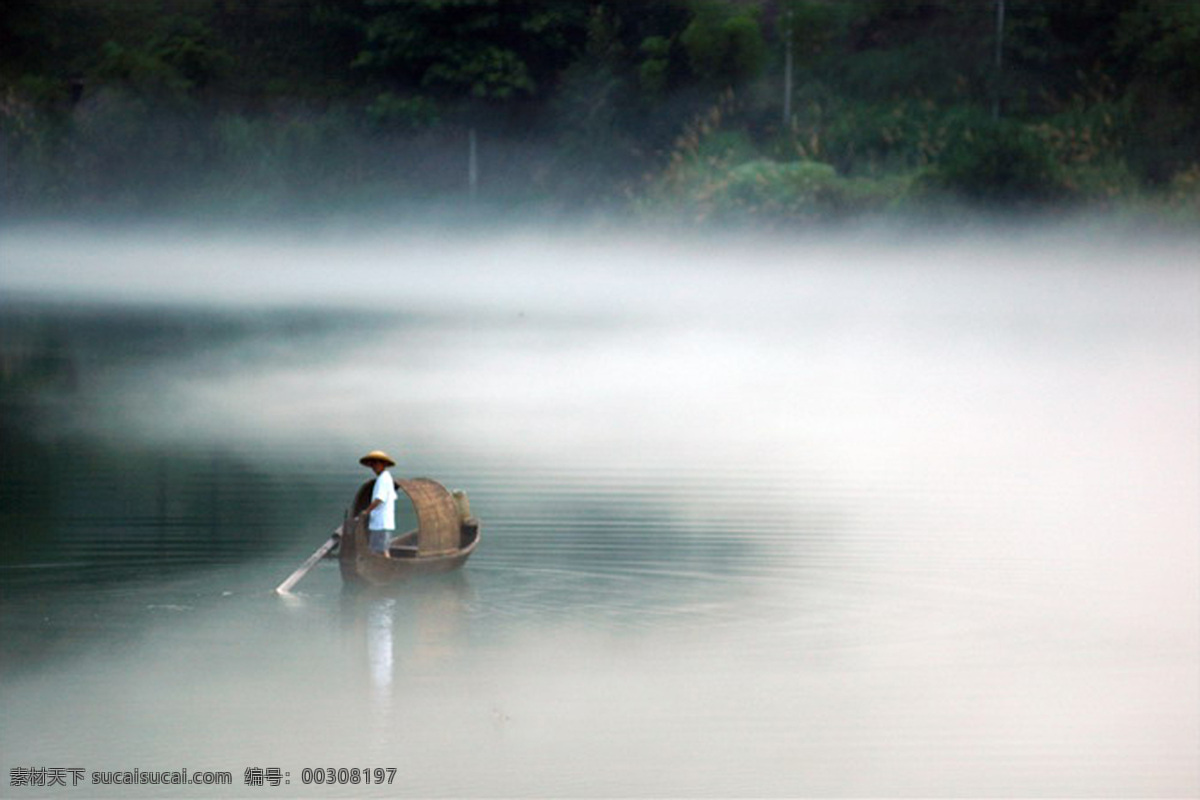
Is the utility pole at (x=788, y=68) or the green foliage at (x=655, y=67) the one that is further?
the green foliage at (x=655, y=67)

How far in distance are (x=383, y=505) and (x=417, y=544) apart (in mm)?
487

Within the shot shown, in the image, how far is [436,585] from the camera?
8.93 meters

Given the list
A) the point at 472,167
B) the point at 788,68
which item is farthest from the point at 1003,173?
the point at 472,167

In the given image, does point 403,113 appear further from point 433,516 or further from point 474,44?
point 433,516

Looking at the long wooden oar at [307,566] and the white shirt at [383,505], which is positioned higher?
the white shirt at [383,505]

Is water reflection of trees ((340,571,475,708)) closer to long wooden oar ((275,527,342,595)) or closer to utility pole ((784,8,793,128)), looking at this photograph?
long wooden oar ((275,527,342,595))

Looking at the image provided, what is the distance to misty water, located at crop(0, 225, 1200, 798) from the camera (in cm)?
688

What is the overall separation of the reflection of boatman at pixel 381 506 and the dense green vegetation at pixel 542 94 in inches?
759

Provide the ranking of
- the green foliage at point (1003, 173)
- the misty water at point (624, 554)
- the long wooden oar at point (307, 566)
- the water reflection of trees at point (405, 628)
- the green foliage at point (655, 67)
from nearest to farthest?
1. the misty water at point (624, 554)
2. the water reflection of trees at point (405, 628)
3. the long wooden oar at point (307, 566)
4. the green foliage at point (1003, 173)
5. the green foliage at point (655, 67)

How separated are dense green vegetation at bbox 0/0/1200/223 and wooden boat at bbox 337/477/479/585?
749 inches

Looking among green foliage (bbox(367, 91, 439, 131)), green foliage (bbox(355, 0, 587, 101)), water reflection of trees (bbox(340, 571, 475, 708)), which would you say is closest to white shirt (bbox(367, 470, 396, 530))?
water reflection of trees (bbox(340, 571, 475, 708))

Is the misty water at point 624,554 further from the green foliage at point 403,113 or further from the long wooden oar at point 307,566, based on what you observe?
the green foliage at point 403,113

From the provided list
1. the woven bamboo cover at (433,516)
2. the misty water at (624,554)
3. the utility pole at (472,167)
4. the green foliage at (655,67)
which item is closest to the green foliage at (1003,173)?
the misty water at (624,554)

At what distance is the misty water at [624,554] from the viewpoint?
6.88 metres
